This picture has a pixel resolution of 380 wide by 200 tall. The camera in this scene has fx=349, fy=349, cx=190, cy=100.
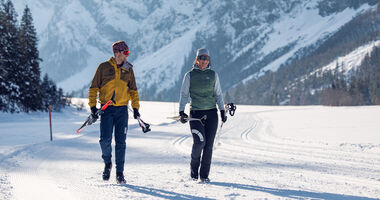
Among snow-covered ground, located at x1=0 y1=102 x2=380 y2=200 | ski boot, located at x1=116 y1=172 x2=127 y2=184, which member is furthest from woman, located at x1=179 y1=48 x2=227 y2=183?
ski boot, located at x1=116 y1=172 x2=127 y2=184

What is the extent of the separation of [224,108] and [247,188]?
1.51 metres

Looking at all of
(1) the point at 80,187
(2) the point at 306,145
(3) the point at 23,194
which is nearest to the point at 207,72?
(1) the point at 80,187

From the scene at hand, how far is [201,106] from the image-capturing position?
5.82 m

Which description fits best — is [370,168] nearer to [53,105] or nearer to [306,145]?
[306,145]

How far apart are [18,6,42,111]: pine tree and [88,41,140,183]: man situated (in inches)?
957

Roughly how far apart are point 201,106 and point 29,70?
28362 mm

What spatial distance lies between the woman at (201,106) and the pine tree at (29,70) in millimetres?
24825

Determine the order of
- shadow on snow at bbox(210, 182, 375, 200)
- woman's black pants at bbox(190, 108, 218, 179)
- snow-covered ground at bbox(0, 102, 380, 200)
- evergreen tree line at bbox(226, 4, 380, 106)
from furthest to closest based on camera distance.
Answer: evergreen tree line at bbox(226, 4, 380, 106) → woman's black pants at bbox(190, 108, 218, 179) → snow-covered ground at bbox(0, 102, 380, 200) → shadow on snow at bbox(210, 182, 375, 200)

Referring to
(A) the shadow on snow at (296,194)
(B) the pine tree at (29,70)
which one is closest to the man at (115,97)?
(A) the shadow on snow at (296,194)

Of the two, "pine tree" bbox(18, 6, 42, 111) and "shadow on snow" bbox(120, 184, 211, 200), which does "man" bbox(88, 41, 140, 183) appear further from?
"pine tree" bbox(18, 6, 42, 111)

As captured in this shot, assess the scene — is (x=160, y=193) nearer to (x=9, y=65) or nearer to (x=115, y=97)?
(x=115, y=97)

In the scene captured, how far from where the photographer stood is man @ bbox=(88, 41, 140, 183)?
5.56 meters

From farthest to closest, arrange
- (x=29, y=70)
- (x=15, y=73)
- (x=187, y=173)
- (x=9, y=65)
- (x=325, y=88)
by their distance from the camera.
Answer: (x=325, y=88) → (x=29, y=70) → (x=15, y=73) → (x=9, y=65) → (x=187, y=173)

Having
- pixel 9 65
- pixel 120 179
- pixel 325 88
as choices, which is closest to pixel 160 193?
pixel 120 179
